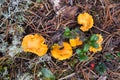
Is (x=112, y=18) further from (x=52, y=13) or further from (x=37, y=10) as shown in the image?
(x=37, y=10)

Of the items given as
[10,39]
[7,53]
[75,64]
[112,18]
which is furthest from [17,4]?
[112,18]

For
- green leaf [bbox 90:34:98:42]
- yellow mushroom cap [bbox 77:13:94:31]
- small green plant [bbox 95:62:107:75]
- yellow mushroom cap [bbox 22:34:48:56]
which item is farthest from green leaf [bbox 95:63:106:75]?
yellow mushroom cap [bbox 22:34:48:56]

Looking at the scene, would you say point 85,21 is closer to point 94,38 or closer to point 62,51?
point 94,38

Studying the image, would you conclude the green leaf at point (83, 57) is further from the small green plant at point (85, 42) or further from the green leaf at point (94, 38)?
the green leaf at point (94, 38)

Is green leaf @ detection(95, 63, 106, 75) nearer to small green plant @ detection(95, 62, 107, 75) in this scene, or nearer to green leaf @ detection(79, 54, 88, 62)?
small green plant @ detection(95, 62, 107, 75)

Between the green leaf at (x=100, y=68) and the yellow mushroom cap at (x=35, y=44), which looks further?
the green leaf at (x=100, y=68)

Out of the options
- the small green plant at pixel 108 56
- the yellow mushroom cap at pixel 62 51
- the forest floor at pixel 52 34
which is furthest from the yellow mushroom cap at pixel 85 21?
the small green plant at pixel 108 56
